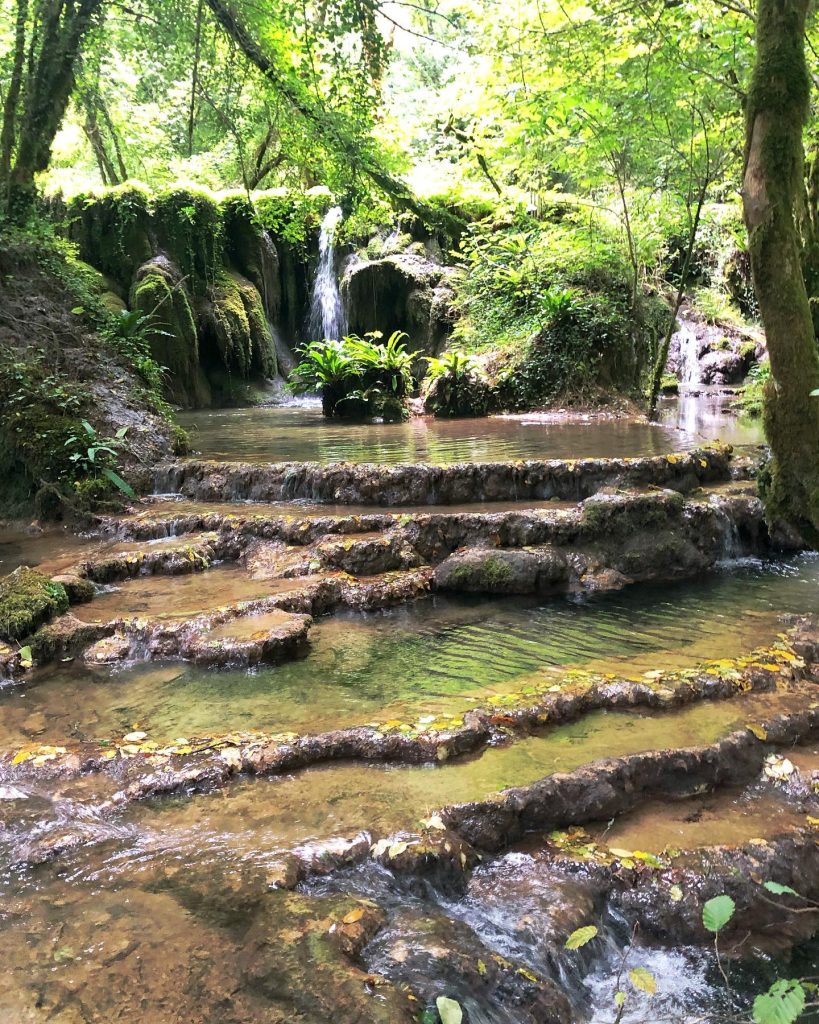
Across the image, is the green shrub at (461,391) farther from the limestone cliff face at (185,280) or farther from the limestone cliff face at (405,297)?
the limestone cliff face at (185,280)

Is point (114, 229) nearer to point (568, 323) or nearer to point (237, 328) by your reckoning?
point (237, 328)

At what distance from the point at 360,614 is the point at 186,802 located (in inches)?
104

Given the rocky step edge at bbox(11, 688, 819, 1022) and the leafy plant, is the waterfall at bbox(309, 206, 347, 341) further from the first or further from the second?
the rocky step edge at bbox(11, 688, 819, 1022)

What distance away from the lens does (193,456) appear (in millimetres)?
9438

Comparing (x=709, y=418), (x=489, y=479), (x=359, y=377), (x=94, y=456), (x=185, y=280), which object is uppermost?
(x=185, y=280)

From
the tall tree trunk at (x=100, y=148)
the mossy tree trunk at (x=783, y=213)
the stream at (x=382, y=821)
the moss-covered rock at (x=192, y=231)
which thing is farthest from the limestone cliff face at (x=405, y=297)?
the mossy tree trunk at (x=783, y=213)

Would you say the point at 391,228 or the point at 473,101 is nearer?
the point at 473,101

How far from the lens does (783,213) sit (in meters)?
3.43

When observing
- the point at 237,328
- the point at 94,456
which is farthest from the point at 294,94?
the point at 237,328

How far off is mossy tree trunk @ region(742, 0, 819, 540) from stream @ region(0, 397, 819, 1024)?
1.56 meters

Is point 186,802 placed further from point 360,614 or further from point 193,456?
point 193,456

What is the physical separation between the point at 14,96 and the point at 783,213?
11.5 m

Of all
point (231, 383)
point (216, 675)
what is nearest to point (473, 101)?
point (231, 383)

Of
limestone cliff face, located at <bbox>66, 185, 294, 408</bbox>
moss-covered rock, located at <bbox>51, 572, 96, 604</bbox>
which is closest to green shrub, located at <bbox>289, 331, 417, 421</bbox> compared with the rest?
limestone cliff face, located at <bbox>66, 185, 294, 408</bbox>
